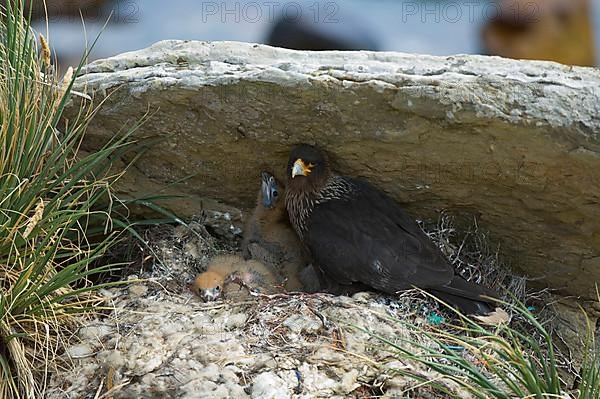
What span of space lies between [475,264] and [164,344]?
5.65ft

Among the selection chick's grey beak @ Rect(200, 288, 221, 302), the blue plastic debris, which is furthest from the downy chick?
the blue plastic debris

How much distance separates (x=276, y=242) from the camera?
507 centimetres

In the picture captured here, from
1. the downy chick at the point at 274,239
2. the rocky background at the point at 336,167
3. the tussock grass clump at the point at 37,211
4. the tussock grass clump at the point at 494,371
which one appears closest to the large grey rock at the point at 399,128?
the rocky background at the point at 336,167

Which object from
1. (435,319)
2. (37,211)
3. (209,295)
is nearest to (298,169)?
(209,295)

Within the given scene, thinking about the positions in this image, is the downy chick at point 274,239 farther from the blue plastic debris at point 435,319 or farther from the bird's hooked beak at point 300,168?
the blue plastic debris at point 435,319

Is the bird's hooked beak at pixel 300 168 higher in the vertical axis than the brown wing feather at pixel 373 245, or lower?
higher

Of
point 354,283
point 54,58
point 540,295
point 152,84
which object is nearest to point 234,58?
point 152,84

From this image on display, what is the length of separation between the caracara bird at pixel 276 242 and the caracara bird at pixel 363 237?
116mm

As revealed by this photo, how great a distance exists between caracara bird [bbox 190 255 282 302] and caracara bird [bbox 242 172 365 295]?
0.44ft

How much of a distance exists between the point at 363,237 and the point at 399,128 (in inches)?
22.6

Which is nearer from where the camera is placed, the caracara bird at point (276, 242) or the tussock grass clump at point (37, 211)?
the tussock grass clump at point (37, 211)

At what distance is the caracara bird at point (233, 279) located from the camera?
4555 millimetres

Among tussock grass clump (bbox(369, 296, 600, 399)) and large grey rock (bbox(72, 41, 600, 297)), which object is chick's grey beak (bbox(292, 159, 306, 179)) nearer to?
large grey rock (bbox(72, 41, 600, 297))

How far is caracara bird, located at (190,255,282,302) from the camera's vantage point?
14.9 feet
